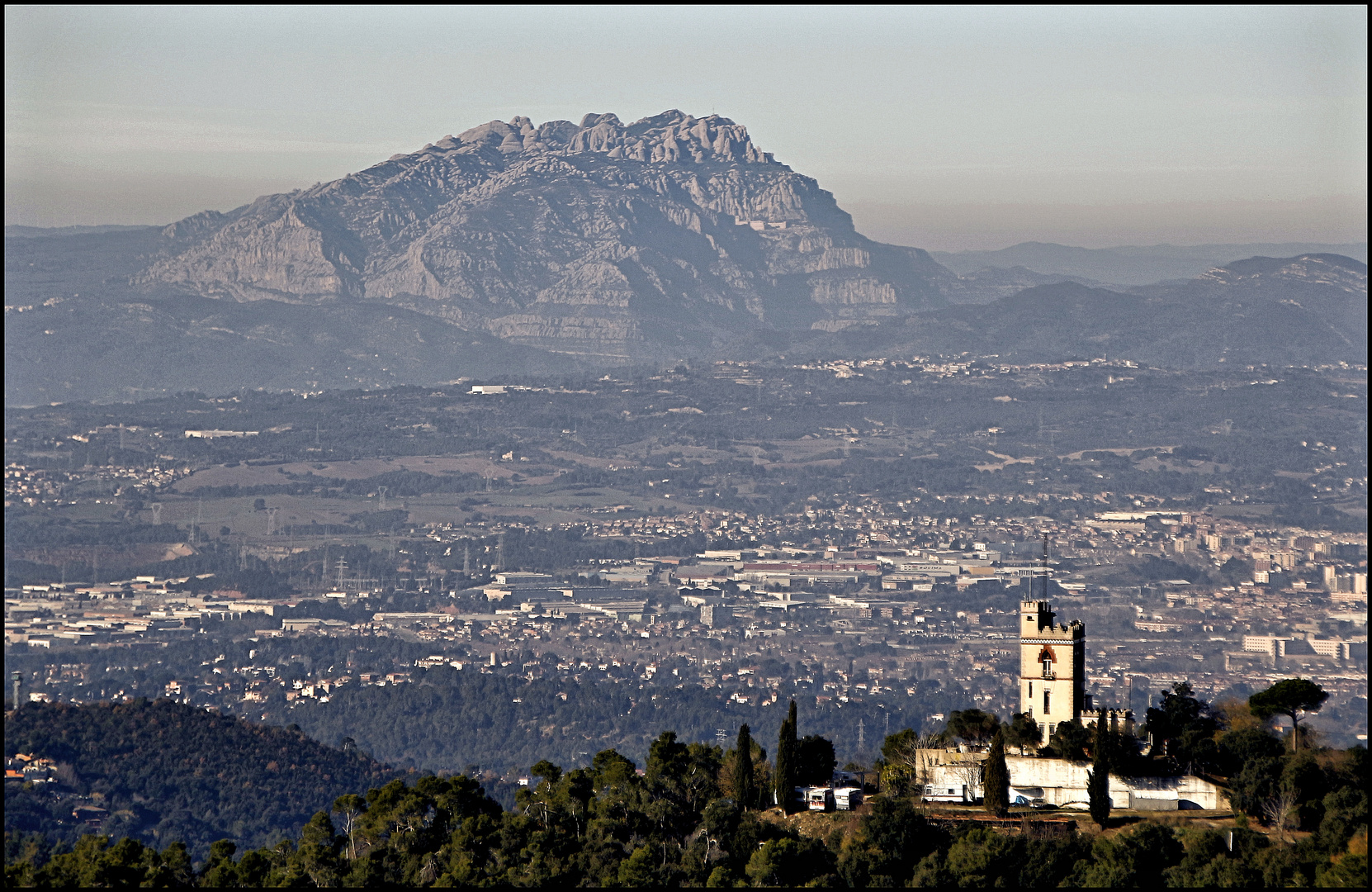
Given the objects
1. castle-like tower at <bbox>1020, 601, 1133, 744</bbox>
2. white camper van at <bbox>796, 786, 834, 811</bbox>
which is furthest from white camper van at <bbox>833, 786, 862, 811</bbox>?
castle-like tower at <bbox>1020, 601, 1133, 744</bbox>

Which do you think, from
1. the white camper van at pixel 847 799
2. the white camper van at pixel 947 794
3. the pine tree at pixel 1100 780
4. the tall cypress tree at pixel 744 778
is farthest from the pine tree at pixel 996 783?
the tall cypress tree at pixel 744 778

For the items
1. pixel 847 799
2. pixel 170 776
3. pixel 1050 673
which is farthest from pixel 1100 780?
pixel 170 776

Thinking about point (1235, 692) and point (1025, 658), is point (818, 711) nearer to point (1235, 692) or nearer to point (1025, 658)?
point (1235, 692)

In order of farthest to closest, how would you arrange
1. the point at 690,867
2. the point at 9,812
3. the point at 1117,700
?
the point at 1117,700 → the point at 9,812 → the point at 690,867

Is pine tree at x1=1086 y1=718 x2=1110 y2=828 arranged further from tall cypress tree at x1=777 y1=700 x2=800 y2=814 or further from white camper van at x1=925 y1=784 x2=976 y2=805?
tall cypress tree at x1=777 y1=700 x2=800 y2=814

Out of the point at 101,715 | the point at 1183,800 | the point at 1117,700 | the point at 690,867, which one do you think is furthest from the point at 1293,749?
the point at 1117,700
